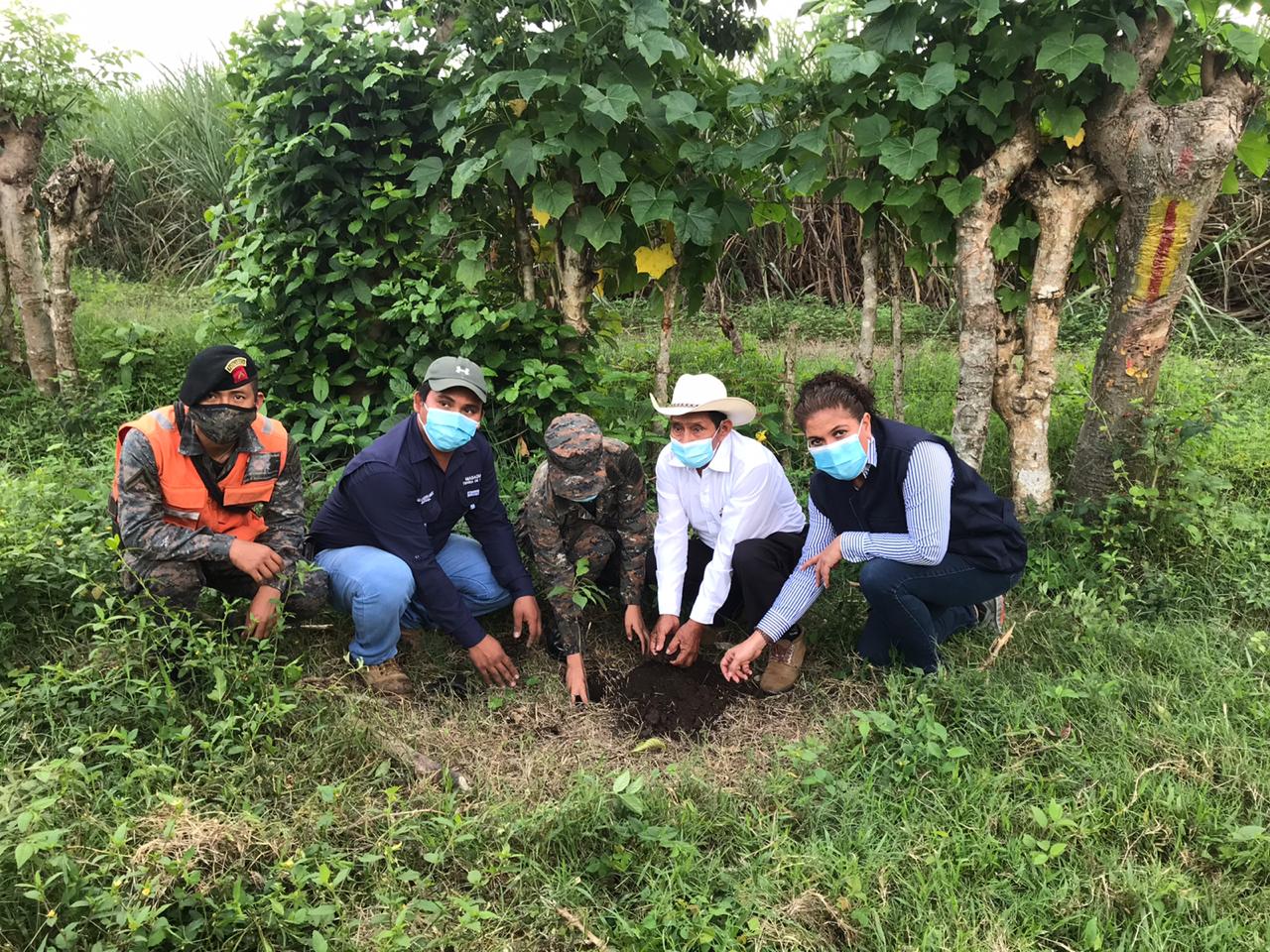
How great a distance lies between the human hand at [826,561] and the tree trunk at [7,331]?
17.1ft

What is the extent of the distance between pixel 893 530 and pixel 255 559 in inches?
87.2

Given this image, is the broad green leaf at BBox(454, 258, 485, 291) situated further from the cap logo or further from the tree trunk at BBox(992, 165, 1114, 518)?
the tree trunk at BBox(992, 165, 1114, 518)

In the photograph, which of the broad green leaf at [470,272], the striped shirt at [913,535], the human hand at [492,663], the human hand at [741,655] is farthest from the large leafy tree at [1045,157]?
the human hand at [492,663]

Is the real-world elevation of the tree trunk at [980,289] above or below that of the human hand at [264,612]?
above

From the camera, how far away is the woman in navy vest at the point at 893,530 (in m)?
2.85

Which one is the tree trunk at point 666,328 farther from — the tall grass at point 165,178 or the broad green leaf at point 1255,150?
the tall grass at point 165,178

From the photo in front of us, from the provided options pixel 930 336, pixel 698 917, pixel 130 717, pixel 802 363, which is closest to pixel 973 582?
pixel 698 917

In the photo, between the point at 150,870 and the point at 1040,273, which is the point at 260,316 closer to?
the point at 150,870

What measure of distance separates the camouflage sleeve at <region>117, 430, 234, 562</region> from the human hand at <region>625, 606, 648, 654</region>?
5.08 ft

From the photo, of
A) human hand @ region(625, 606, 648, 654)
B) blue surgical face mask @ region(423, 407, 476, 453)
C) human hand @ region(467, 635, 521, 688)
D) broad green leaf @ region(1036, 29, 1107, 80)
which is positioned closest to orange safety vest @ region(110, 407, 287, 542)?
blue surgical face mask @ region(423, 407, 476, 453)

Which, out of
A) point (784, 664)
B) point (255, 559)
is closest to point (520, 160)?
point (255, 559)

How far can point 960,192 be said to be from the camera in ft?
11.9

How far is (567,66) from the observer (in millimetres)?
3609

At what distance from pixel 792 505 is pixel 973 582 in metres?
0.77
